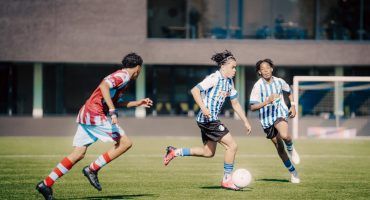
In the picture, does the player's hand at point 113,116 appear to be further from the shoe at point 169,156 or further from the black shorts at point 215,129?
the shoe at point 169,156

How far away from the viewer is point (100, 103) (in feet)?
34.8

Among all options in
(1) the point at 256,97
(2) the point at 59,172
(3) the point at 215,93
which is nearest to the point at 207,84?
(3) the point at 215,93

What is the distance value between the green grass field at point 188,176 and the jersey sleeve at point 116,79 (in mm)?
1619

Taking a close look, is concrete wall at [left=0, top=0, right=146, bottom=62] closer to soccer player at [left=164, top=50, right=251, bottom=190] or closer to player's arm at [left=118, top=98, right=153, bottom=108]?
soccer player at [left=164, top=50, right=251, bottom=190]

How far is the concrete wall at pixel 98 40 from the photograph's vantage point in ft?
104

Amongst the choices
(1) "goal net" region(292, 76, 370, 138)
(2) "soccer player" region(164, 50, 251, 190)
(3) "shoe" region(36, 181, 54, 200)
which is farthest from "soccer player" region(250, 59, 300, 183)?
(1) "goal net" region(292, 76, 370, 138)

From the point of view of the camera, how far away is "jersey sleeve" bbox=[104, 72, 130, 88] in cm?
1048

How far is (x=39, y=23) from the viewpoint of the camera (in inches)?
1241

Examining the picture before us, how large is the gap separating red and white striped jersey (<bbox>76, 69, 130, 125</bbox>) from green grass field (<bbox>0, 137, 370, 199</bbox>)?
1.21m

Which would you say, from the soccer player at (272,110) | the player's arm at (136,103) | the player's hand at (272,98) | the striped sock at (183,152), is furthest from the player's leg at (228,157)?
the player's arm at (136,103)

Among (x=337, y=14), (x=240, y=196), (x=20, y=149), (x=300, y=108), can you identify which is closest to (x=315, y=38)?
(x=337, y=14)

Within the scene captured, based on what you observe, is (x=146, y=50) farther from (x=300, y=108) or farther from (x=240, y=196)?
(x=240, y=196)

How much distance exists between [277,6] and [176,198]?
2310cm

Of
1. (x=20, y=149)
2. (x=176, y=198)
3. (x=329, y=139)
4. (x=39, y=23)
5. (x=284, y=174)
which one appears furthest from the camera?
(x=39, y=23)
